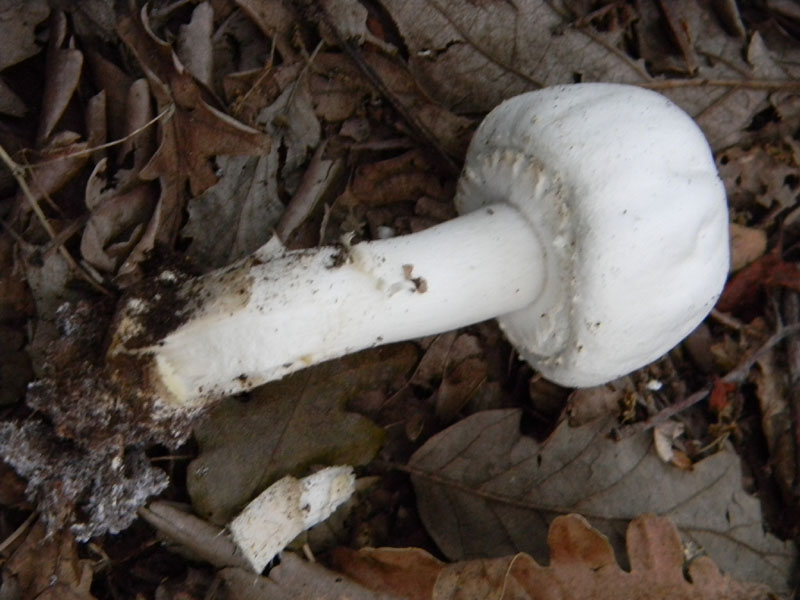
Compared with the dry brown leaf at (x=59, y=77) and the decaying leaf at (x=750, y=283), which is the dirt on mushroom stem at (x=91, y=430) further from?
the decaying leaf at (x=750, y=283)

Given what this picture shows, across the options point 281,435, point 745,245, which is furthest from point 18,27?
point 745,245

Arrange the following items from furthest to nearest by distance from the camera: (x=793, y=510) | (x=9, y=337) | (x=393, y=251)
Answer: (x=793, y=510), (x=9, y=337), (x=393, y=251)

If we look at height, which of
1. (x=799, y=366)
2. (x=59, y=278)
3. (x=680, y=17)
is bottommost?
(x=799, y=366)

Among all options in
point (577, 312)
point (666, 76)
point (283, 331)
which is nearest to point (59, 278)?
point (283, 331)

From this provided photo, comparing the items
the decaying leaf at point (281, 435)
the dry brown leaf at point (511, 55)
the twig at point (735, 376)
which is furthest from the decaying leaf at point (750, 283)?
the decaying leaf at point (281, 435)

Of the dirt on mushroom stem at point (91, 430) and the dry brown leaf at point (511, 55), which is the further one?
the dry brown leaf at point (511, 55)

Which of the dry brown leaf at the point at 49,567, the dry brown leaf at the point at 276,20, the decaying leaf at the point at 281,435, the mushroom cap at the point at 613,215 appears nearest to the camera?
the mushroom cap at the point at 613,215

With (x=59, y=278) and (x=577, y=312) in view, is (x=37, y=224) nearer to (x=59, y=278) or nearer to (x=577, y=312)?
(x=59, y=278)
